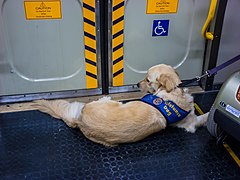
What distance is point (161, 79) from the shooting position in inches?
81.6

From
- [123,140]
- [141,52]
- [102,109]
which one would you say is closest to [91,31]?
[141,52]

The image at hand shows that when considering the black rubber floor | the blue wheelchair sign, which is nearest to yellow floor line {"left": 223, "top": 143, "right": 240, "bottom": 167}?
the black rubber floor

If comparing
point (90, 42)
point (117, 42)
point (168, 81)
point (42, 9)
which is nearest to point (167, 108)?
point (168, 81)

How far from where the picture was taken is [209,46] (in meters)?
2.63

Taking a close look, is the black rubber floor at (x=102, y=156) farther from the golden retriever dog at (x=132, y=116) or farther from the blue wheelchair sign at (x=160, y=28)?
the blue wheelchair sign at (x=160, y=28)

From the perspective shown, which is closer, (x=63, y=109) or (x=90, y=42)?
(x=63, y=109)

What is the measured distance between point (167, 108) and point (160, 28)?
0.79 metres

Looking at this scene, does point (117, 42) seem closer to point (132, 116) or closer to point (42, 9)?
point (42, 9)

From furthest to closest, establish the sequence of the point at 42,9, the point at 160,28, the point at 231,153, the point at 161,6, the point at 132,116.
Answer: the point at 160,28, the point at 161,6, the point at 42,9, the point at 231,153, the point at 132,116

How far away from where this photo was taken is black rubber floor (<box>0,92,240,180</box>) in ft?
6.15

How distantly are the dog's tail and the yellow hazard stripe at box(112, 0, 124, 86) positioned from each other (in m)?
0.51

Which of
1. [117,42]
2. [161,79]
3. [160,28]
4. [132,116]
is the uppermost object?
[160,28]

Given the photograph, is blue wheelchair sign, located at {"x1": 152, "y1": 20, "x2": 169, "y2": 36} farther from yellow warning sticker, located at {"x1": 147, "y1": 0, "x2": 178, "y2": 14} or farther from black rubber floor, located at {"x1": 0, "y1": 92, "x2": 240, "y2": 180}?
black rubber floor, located at {"x1": 0, "y1": 92, "x2": 240, "y2": 180}

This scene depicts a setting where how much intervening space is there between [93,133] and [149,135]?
0.43 meters
